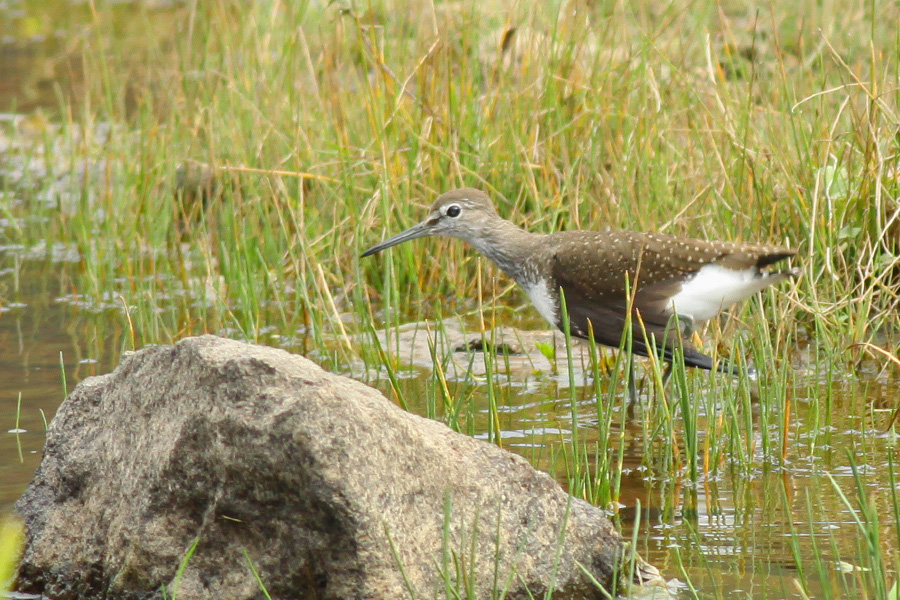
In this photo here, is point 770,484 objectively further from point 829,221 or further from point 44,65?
point 44,65

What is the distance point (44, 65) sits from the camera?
12.7 metres

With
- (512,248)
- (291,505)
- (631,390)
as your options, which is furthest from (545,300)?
(291,505)

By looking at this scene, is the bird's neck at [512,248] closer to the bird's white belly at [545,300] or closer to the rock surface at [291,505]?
the bird's white belly at [545,300]

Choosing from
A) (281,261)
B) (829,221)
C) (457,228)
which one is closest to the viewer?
(829,221)

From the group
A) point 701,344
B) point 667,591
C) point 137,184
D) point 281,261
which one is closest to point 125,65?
point 137,184

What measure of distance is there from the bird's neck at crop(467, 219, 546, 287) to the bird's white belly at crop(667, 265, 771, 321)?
0.72 m

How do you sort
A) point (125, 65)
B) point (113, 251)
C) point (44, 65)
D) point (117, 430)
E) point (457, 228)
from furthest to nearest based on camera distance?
point (44, 65), point (125, 65), point (113, 251), point (457, 228), point (117, 430)

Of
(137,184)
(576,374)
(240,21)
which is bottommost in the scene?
(576,374)

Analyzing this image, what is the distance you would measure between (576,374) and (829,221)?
137 centimetres

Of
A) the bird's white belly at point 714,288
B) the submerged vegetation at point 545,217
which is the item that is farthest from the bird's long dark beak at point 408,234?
the bird's white belly at point 714,288

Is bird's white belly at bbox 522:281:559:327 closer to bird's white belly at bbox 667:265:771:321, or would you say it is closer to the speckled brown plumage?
the speckled brown plumage

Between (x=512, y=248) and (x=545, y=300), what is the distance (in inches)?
17.8

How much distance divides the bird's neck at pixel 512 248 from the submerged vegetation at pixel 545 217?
0.26 m

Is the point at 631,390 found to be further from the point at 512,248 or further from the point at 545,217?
the point at 545,217
